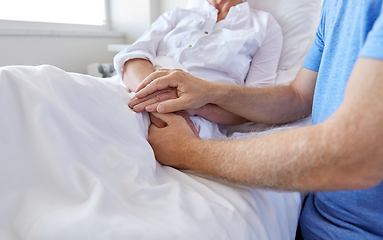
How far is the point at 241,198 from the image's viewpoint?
1.80 feet

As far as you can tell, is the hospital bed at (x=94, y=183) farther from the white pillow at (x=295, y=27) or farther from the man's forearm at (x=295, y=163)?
the white pillow at (x=295, y=27)

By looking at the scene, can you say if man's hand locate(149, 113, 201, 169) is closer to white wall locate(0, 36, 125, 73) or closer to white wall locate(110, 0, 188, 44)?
white wall locate(0, 36, 125, 73)

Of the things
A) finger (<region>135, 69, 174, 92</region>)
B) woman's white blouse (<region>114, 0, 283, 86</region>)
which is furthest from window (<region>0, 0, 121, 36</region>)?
finger (<region>135, 69, 174, 92</region>)

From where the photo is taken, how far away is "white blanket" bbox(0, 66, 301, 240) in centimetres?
41

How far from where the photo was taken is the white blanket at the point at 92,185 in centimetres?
41

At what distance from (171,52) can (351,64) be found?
0.78m

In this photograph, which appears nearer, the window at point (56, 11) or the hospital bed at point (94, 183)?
the hospital bed at point (94, 183)

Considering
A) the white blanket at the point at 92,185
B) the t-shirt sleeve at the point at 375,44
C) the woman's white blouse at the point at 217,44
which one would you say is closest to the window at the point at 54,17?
the woman's white blouse at the point at 217,44

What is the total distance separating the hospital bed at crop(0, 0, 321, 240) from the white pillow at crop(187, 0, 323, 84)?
0.83m

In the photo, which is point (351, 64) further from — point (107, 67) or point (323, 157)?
point (107, 67)

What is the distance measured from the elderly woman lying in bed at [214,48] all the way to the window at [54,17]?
81 cm

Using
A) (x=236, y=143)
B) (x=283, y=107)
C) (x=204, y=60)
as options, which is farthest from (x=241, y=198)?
(x=204, y=60)

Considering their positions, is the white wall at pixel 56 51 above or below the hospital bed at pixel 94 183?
below

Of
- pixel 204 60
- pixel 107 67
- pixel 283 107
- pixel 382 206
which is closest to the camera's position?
pixel 382 206
